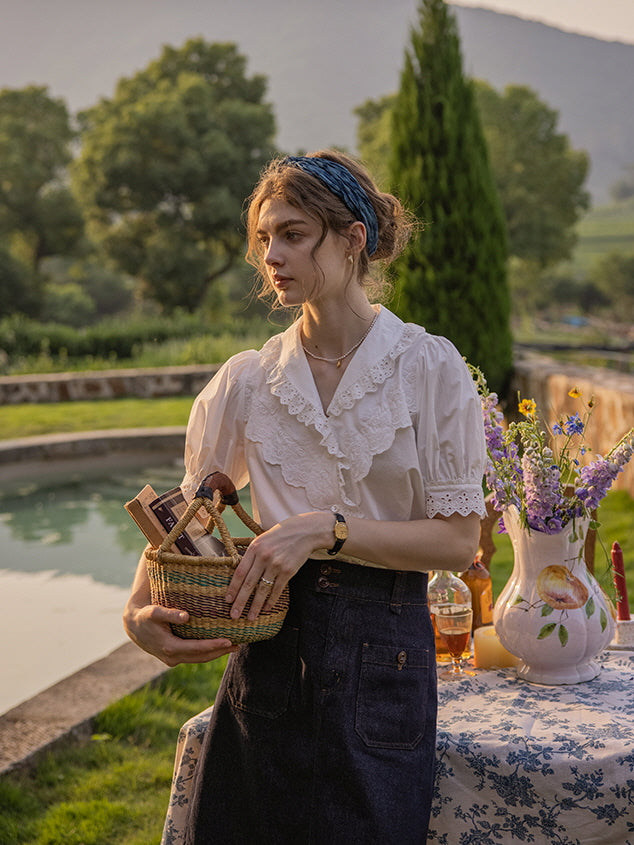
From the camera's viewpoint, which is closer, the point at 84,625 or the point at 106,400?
the point at 84,625

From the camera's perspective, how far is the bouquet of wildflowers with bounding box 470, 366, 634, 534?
1.73 m

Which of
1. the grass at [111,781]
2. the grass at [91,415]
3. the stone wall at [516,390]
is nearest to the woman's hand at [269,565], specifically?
the stone wall at [516,390]

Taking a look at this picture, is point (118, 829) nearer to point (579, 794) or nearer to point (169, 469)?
point (579, 794)

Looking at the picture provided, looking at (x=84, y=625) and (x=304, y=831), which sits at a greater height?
(x=304, y=831)

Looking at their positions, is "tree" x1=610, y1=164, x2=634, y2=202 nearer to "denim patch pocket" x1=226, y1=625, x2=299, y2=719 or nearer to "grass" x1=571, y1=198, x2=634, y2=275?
"grass" x1=571, y1=198, x2=634, y2=275

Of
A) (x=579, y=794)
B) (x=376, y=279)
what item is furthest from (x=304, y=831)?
(x=376, y=279)

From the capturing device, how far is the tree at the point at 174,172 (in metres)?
25.0

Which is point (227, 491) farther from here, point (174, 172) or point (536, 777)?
point (174, 172)

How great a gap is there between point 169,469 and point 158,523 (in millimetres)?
7039

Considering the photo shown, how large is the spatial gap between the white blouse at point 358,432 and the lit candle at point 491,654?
0.57 m

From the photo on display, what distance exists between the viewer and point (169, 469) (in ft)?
27.3

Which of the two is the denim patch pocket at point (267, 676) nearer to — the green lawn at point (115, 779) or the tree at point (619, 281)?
the green lawn at point (115, 779)

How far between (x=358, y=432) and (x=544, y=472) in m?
0.46

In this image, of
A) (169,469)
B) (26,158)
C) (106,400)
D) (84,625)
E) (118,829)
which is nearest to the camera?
(118,829)
